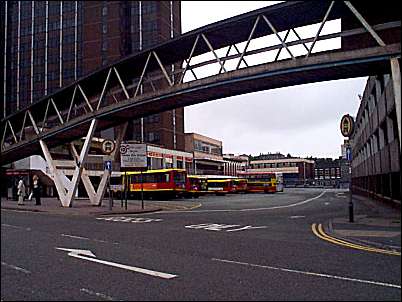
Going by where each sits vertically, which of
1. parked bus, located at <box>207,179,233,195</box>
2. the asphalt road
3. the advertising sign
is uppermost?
the advertising sign

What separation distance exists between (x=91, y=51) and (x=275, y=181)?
58.0 meters

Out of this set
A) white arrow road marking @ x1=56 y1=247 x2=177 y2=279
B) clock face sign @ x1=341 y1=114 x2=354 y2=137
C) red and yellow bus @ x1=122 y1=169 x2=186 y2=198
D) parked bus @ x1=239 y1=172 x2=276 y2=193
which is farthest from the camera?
parked bus @ x1=239 y1=172 x2=276 y2=193

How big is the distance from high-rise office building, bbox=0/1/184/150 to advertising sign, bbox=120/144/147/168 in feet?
49.4

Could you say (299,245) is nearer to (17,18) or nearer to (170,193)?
(17,18)

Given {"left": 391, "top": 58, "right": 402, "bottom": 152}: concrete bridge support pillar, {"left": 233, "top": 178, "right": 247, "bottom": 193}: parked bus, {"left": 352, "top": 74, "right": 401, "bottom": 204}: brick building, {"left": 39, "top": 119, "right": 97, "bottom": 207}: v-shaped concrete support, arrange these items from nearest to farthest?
{"left": 391, "top": 58, "right": 402, "bottom": 152}: concrete bridge support pillar → {"left": 352, "top": 74, "right": 401, "bottom": 204}: brick building → {"left": 39, "top": 119, "right": 97, "bottom": 207}: v-shaped concrete support → {"left": 233, "top": 178, "right": 247, "bottom": 193}: parked bus

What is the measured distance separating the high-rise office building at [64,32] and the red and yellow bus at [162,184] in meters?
32.8

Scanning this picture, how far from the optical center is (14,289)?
6.61 m

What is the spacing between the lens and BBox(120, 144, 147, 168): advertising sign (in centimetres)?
2727

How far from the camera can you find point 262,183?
67.7 m

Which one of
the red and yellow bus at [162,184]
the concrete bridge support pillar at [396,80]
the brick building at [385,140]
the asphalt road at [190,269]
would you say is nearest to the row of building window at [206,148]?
the red and yellow bus at [162,184]

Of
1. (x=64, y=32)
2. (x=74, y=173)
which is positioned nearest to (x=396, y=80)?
(x=64, y=32)

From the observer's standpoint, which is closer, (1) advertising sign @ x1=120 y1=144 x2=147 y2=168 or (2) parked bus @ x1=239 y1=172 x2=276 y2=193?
(1) advertising sign @ x1=120 y1=144 x2=147 y2=168

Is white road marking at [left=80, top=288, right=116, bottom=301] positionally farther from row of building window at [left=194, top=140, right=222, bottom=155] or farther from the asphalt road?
row of building window at [left=194, top=140, right=222, bottom=155]

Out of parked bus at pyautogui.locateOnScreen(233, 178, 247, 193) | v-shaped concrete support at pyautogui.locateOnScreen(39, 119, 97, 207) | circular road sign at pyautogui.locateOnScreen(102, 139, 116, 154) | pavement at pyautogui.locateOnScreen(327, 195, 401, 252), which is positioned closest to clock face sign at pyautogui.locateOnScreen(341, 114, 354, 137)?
pavement at pyautogui.locateOnScreen(327, 195, 401, 252)
